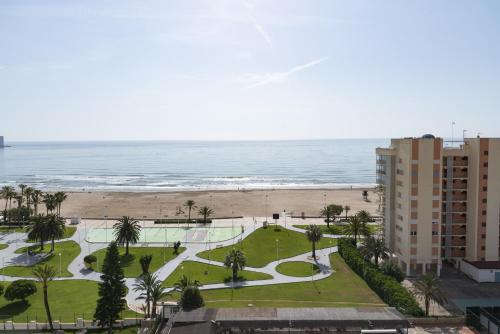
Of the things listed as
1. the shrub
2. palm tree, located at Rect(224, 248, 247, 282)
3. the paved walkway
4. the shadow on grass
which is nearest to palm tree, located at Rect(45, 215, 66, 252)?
the paved walkway

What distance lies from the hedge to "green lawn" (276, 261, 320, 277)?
5.17m

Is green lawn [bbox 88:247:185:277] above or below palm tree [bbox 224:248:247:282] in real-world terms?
below

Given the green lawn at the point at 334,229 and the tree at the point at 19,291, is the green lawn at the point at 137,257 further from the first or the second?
the green lawn at the point at 334,229

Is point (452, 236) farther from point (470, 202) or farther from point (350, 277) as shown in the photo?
point (350, 277)

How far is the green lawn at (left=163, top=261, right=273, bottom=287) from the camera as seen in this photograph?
53.1 meters

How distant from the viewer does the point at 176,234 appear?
76.6 metres

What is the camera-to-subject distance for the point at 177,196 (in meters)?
126

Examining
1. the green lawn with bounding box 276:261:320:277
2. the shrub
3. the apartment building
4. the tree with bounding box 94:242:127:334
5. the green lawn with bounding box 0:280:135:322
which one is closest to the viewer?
the tree with bounding box 94:242:127:334

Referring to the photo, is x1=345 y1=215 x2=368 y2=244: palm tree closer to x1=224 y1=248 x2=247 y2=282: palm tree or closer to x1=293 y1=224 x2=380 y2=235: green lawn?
x1=293 y1=224 x2=380 y2=235: green lawn

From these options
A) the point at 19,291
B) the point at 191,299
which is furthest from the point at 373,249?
the point at 19,291

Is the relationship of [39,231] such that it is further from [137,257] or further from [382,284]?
[382,284]

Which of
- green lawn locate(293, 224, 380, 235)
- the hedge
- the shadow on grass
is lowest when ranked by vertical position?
the shadow on grass

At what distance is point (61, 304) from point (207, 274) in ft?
57.2

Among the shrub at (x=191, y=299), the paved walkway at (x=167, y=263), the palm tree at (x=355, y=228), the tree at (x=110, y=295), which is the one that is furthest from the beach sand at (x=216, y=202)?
the shrub at (x=191, y=299)
